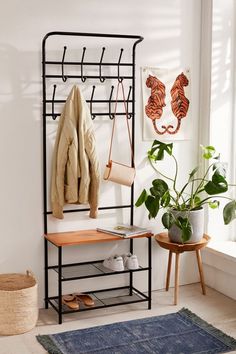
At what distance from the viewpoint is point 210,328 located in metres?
3.67

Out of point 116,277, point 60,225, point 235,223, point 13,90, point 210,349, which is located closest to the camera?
point 210,349

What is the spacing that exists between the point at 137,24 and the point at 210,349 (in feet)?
7.30

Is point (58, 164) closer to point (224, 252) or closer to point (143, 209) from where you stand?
point (143, 209)

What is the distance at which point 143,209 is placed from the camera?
4336 millimetres

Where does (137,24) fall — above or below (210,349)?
above

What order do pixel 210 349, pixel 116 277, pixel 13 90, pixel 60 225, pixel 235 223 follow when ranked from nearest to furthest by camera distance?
1. pixel 210 349
2. pixel 13 90
3. pixel 60 225
4. pixel 116 277
5. pixel 235 223

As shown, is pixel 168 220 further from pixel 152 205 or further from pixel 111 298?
pixel 111 298

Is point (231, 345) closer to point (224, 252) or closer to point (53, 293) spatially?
point (224, 252)

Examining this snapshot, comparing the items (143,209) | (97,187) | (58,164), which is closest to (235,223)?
(143,209)

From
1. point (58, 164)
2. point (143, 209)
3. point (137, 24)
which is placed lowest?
point (143, 209)

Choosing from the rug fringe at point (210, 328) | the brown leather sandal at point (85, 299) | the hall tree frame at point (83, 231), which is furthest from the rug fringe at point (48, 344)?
the rug fringe at point (210, 328)

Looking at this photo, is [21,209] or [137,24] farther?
[137,24]

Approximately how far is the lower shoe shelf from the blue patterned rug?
0.26 meters

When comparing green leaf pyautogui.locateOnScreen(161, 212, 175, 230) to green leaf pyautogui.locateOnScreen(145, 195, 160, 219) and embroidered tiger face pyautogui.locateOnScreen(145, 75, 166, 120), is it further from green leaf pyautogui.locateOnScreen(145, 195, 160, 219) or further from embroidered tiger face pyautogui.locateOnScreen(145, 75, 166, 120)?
embroidered tiger face pyautogui.locateOnScreen(145, 75, 166, 120)
